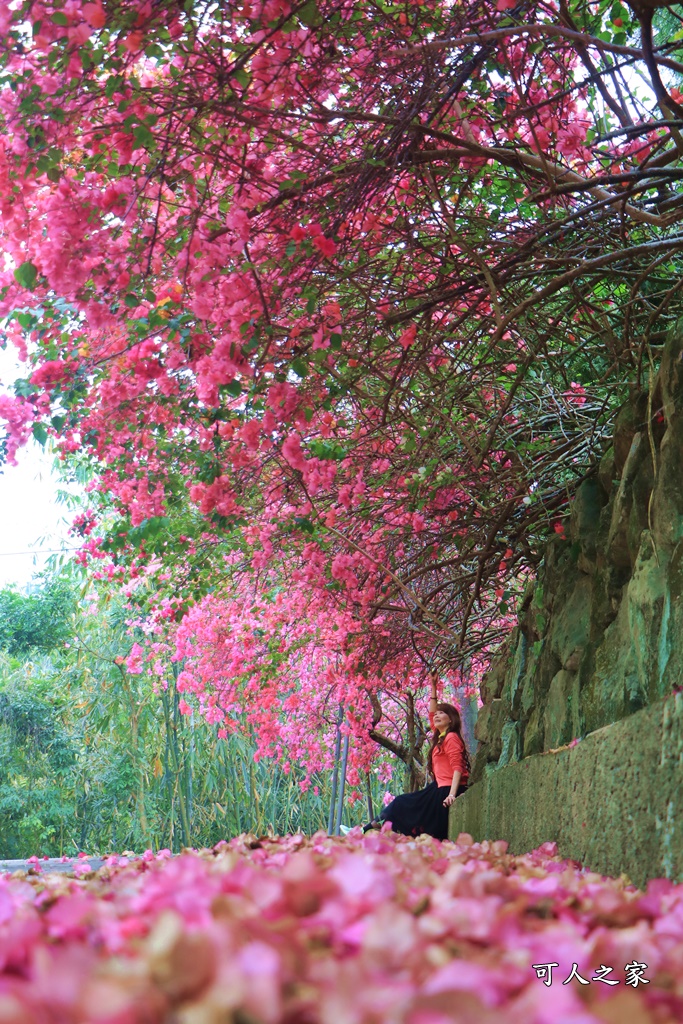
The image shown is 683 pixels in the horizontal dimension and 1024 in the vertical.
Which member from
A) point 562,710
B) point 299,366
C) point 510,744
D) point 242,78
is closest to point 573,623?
point 562,710

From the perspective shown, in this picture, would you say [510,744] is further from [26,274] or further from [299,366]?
[26,274]

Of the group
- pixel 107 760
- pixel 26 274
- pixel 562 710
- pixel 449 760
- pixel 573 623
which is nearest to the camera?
pixel 26 274

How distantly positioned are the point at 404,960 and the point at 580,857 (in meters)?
2.44

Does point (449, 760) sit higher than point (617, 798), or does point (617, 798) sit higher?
point (449, 760)

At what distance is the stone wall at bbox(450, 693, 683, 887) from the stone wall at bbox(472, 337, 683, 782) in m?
0.19

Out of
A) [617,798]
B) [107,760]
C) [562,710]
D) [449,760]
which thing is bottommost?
[617,798]

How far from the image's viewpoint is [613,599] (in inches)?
Answer: 166

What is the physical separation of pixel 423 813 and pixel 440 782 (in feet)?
0.96

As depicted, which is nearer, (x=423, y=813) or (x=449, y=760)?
(x=449, y=760)

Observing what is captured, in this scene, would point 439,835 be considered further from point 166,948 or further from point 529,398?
point 166,948

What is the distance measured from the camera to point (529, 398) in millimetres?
5719

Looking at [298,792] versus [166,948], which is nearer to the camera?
[166,948]

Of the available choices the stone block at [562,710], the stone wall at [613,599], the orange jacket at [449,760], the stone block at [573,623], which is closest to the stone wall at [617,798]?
the stone wall at [613,599]

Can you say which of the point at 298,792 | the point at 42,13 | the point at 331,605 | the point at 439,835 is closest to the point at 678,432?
the point at 42,13
